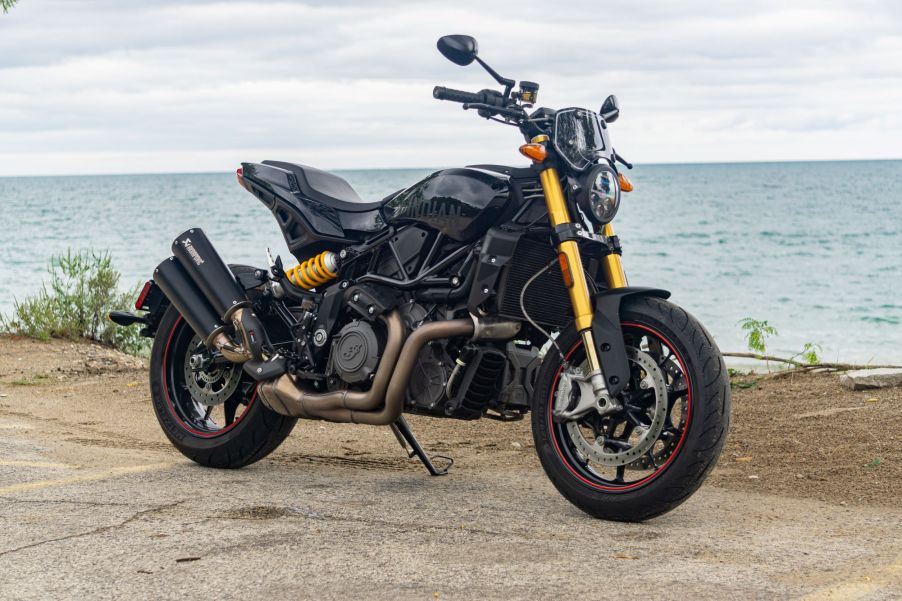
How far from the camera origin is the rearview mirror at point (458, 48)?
4934 millimetres

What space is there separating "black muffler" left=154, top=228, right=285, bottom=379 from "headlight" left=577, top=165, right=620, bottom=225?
1.82 m

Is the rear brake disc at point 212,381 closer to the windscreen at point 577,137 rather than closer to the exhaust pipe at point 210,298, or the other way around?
the exhaust pipe at point 210,298

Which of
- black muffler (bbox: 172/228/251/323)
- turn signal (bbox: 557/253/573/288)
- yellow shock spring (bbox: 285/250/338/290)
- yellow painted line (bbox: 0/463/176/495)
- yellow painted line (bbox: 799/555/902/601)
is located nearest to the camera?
yellow painted line (bbox: 799/555/902/601)

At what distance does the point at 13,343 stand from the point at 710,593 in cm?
918

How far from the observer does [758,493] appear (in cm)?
568

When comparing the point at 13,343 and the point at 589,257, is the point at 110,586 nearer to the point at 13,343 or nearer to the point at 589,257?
the point at 589,257

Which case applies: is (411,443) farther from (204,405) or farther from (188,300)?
(188,300)

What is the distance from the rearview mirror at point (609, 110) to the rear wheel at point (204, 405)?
7.16 feet

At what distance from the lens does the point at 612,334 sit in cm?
484

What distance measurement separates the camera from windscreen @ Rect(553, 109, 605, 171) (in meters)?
5.05

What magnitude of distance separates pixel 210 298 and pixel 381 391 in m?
1.31

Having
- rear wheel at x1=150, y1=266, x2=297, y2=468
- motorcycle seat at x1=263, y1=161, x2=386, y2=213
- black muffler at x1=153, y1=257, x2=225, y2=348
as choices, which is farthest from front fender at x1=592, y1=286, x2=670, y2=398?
black muffler at x1=153, y1=257, x2=225, y2=348

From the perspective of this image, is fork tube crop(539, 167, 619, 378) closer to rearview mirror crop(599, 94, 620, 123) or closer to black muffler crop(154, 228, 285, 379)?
rearview mirror crop(599, 94, 620, 123)

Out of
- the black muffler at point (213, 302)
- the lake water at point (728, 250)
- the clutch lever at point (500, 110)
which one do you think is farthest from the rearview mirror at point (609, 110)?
the lake water at point (728, 250)
